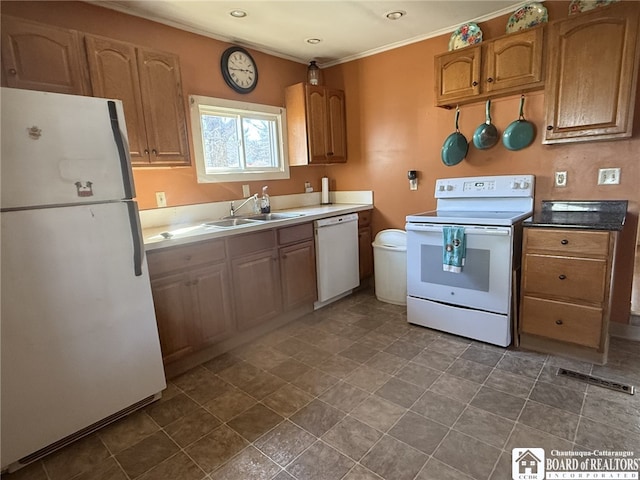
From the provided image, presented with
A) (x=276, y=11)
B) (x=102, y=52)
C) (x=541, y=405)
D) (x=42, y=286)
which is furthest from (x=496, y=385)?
(x=102, y=52)

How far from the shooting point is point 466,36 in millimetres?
2854

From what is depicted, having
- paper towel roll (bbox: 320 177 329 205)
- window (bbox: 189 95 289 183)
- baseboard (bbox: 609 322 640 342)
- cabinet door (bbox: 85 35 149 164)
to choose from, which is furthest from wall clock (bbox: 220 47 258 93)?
baseboard (bbox: 609 322 640 342)

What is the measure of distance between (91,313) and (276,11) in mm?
2315

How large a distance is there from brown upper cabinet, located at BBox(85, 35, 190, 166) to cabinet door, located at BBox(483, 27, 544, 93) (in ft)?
7.49

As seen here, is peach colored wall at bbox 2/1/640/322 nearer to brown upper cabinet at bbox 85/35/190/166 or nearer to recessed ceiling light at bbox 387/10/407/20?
brown upper cabinet at bbox 85/35/190/166

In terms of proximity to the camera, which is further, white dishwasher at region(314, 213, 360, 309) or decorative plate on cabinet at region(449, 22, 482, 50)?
white dishwasher at region(314, 213, 360, 309)

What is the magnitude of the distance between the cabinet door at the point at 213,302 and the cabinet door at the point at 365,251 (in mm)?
1611

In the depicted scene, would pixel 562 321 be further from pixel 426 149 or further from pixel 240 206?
pixel 240 206

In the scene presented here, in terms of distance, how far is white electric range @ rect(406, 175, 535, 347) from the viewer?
2.39 m

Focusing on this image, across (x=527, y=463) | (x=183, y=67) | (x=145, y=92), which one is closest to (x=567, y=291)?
(x=527, y=463)

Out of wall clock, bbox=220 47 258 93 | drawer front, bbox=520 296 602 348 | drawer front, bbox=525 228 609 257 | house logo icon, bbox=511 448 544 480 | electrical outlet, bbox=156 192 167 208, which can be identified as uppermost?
wall clock, bbox=220 47 258 93

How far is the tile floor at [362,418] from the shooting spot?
1.55m

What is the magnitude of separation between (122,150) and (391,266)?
240cm

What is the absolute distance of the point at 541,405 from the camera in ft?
6.07
